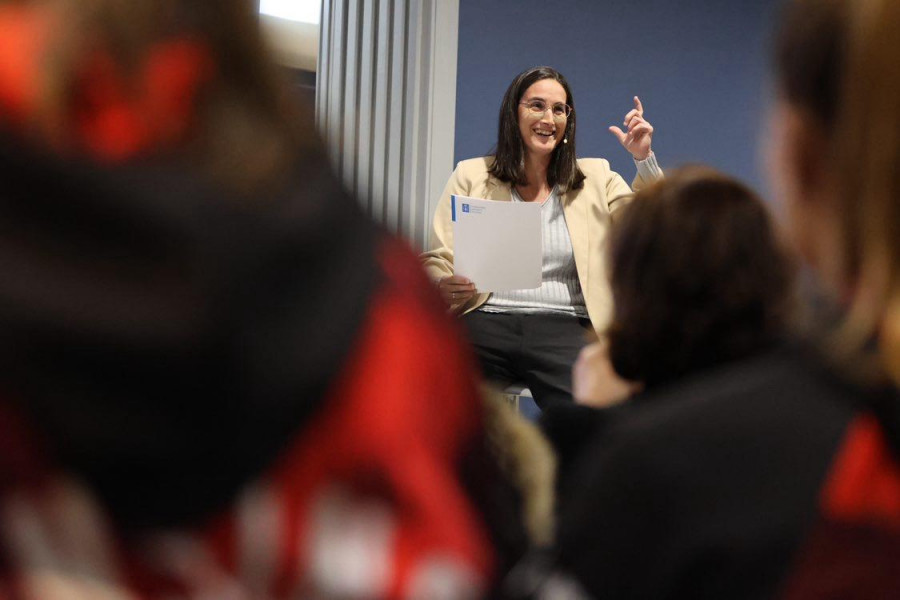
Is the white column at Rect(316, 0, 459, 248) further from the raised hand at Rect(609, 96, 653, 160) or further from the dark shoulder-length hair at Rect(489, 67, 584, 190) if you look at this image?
the raised hand at Rect(609, 96, 653, 160)

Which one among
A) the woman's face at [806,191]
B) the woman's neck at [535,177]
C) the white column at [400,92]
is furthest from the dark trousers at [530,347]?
the woman's face at [806,191]

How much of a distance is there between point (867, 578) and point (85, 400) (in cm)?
49

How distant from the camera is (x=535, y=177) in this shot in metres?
3.13

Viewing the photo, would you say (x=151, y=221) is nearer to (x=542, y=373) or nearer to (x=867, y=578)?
(x=867, y=578)

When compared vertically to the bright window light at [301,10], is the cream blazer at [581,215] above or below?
below

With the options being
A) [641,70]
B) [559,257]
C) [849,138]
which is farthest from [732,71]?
[849,138]

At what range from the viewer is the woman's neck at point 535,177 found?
3107mm

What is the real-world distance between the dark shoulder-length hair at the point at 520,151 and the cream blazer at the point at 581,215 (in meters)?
0.04

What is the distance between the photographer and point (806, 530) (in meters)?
0.59

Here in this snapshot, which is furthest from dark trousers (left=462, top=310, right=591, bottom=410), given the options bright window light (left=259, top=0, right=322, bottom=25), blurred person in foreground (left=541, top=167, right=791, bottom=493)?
bright window light (left=259, top=0, right=322, bottom=25)

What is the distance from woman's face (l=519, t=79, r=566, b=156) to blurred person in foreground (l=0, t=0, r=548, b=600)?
2580 mm

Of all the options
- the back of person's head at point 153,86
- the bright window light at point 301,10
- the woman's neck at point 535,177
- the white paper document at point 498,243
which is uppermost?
the bright window light at point 301,10

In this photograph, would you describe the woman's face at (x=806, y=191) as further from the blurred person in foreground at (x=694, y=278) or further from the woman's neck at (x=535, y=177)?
the woman's neck at (x=535, y=177)

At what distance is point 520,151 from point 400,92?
74 cm
